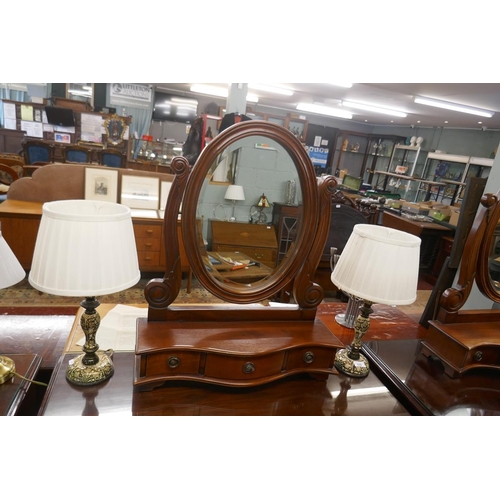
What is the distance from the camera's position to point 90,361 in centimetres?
102

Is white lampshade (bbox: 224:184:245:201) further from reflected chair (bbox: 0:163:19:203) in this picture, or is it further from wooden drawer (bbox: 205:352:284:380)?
reflected chair (bbox: 0:163:19:203)

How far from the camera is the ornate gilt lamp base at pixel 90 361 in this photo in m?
0.96

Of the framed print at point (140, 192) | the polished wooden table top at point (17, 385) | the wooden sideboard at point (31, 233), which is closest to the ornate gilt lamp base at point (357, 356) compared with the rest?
the polished wooden table top at point (17, 385)

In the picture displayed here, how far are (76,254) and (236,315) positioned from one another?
21.0 inches

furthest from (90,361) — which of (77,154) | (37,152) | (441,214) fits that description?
(441,214)

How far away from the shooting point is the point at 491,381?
4.17ft

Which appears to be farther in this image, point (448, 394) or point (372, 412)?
point (448, 394)

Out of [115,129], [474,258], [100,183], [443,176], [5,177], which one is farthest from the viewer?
[443,176]

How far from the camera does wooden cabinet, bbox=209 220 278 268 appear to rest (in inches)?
45.3

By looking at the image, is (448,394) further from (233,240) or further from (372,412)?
(233,240)

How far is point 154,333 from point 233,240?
1.30 feet

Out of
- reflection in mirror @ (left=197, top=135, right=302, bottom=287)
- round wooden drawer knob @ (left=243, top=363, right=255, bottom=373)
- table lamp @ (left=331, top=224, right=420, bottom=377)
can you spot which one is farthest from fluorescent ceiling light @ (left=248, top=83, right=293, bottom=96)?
round wooden drawer knob @ (left=243, top=363, right=255, bottom=373)

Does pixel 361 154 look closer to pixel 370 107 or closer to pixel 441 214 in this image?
pixel 370 107
